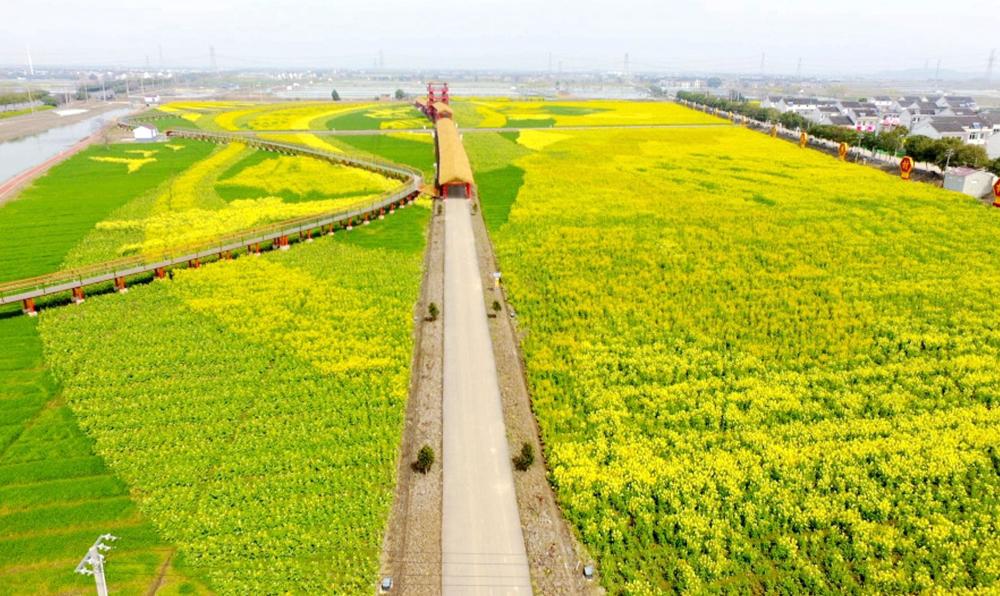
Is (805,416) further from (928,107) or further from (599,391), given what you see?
(928,107)

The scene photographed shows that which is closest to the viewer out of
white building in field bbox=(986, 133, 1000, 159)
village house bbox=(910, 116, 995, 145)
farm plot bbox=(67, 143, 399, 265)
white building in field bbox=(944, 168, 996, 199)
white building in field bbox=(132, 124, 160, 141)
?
farm plot bbox=(67, 143, 399, 265)

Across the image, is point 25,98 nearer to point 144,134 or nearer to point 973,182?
point 144,134

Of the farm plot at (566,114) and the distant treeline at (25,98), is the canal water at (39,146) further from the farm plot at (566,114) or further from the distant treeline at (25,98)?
the farm plot at (566,114)

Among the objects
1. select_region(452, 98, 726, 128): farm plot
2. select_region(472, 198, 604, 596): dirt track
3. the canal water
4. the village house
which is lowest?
select_region(472, 198, 604, 596): dirt track

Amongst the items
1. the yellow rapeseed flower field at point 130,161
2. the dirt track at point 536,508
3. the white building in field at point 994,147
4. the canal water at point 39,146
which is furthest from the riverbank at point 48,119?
A: the white building in field at point 994,147

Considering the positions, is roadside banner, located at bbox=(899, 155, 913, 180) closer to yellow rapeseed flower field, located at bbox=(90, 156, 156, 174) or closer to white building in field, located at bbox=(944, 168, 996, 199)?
white building in field, located at bbox=(944, 168, 996, 199)

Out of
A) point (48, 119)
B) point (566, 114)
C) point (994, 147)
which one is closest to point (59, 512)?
point (994, 147)

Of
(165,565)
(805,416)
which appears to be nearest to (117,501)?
(165,565)

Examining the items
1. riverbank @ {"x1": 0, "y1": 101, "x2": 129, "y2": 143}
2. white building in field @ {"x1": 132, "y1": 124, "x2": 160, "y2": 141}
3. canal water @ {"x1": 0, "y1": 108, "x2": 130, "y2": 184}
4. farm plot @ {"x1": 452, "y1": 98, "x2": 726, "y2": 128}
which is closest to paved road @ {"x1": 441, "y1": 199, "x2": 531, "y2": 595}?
canal water @ {"x1": 0, "y1": 108, "x2": 130, "y2": 184}
